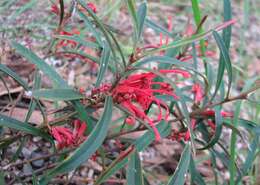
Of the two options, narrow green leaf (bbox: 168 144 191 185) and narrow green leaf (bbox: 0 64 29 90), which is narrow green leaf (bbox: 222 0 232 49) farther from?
narrow green leaf (bbox: 0 64 29 90)

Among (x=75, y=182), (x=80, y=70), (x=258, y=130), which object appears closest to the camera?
(x=258, y=130)

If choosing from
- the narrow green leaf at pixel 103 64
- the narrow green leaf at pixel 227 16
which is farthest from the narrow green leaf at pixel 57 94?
the narrow green leaf at pixel 227 16

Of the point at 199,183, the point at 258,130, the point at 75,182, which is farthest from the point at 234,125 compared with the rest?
the point at 75,182

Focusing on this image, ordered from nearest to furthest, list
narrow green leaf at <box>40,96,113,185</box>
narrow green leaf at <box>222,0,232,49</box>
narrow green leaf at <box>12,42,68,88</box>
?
1. narrow green leaf at <box>40,96,113,185</box>
2. narrow green leaf at <box>12,42,68,88</box>
3. narrow green leaf at <box>222,0,232,49</box>

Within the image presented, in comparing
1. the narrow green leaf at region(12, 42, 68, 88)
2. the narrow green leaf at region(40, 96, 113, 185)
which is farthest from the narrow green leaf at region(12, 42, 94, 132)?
the narrow green leaf at region(40, 96, 113, 185)

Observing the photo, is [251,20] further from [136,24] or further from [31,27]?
[136,24]

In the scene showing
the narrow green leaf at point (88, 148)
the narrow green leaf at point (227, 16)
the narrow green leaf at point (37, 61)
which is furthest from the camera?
the narrow green leaf at point (227, 16)

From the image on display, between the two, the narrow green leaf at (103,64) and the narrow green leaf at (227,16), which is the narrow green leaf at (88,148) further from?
the narrow green leaf at (227,16)
